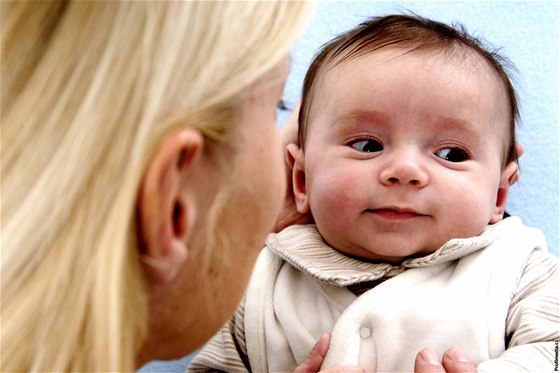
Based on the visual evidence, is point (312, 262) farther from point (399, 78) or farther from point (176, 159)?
point (176, 159)

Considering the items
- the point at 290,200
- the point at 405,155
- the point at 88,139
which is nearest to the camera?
the point at 88,139

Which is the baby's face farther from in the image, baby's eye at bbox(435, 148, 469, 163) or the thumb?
the thumb

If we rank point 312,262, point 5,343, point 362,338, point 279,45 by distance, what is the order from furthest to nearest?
1. point 312,262
2. point 362,338
3. point 279,45
4. point 5,343

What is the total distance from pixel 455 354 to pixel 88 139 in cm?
83

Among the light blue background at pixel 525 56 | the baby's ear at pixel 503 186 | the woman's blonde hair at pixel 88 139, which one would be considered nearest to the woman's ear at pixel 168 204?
the woman's blonde hair at pixel 88 139

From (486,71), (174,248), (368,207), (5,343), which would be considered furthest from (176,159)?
(486,71)

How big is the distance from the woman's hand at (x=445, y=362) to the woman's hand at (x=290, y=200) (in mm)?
509

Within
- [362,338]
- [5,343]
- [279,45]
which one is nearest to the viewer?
[5,343]

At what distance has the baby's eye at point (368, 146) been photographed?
1.63 metres

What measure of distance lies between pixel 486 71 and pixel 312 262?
56cm

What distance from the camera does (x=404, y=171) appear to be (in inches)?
59.8

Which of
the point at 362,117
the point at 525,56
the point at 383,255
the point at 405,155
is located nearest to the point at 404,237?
the point at 383,255

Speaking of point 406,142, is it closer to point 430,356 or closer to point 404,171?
point 404,171

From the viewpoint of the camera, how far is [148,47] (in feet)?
3.13
